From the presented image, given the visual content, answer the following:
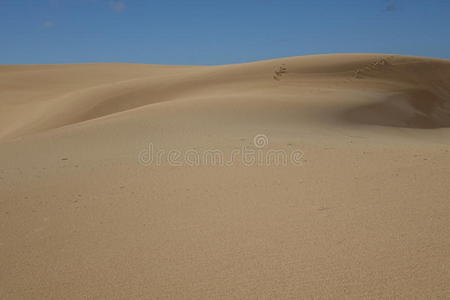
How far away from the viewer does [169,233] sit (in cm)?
275

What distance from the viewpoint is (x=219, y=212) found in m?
3.07

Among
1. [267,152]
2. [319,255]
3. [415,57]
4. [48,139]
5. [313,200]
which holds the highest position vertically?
[415,57]

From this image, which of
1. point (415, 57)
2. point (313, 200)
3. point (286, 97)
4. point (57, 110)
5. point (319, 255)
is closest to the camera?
point (319, 255)

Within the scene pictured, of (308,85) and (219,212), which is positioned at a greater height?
(308,85)

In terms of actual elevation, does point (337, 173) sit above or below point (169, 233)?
above

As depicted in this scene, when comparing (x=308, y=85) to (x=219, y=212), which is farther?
(x=308, y=85)

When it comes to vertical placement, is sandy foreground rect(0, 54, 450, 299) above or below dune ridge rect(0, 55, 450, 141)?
below

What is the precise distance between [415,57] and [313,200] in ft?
59.5

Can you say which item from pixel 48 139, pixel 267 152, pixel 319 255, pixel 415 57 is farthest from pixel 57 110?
pixel 415 57

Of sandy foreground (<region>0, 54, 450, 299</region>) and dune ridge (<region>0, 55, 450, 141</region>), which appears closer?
sandy foreground (<region>0, 54, 450, 299</region>)

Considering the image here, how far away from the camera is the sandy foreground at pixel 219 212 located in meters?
2.15

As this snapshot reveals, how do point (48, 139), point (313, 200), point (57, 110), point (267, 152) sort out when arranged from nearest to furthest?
point (313, 200) → point (267, 152) → point (48, 139) → point (57, 110)

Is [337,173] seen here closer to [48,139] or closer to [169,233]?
[169,233]

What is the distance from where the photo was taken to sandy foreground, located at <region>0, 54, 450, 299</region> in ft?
7.06
